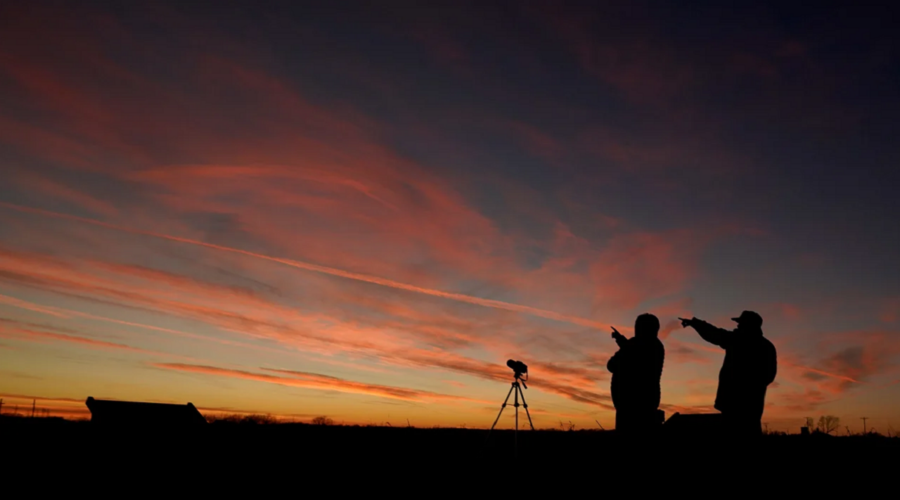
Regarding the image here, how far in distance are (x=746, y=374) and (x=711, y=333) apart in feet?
2.53

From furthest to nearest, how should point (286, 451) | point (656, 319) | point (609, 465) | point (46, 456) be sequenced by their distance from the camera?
point (286, 451) → point (609, 465) → point (46, 456) → point (656, 319)

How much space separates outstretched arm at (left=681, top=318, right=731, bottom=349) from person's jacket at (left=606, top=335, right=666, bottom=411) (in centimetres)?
67

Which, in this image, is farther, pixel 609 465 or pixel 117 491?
pixel 609 465

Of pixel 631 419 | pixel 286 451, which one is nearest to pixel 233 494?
pixel 286 451

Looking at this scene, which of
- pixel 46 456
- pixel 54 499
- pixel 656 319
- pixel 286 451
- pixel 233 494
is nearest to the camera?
pixel 54 499

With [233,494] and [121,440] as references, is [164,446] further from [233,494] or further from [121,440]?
[233,494]

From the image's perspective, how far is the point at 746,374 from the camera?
880 centimetres

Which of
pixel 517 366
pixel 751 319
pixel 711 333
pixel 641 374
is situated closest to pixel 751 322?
pixel 751 319

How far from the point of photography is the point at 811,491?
9.31 metres

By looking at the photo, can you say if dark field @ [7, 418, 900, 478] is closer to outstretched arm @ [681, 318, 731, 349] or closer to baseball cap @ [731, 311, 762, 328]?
outstretched arm @ [681, 318, 731, 349]

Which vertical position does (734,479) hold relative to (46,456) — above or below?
above

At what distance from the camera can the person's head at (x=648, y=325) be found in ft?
32.0

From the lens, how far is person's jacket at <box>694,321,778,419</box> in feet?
28.8

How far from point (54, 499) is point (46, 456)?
302 cm
